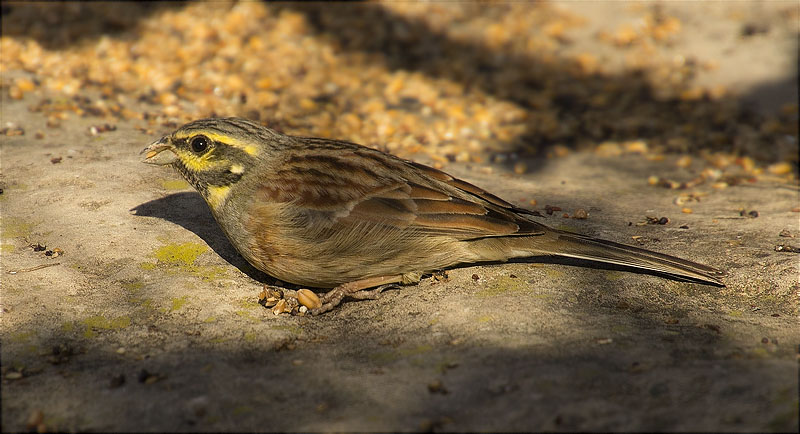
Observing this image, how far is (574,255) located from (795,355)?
1370 millimetres

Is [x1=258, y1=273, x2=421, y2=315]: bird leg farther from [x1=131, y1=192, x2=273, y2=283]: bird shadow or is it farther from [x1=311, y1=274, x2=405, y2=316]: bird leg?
[x1=131, y1=192, x2=273, y2=283]: bird shadow

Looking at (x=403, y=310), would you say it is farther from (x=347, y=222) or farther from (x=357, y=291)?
(x=347, y=222)

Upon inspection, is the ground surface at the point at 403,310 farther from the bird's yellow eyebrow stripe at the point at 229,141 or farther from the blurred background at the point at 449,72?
the bird's yellow eyebrow stripe at the point at 229,141

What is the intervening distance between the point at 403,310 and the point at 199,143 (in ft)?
5.46

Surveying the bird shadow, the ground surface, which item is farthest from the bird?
the bird shadow

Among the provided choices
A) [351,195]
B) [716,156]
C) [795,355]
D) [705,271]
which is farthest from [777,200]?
[351,195]

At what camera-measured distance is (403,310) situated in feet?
14.3

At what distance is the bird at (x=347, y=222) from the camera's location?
4465 millimetres

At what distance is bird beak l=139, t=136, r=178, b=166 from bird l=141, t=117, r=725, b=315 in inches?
0.5

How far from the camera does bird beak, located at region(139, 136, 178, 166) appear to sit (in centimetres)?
483

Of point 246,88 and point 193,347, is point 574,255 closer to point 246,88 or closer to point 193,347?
point 193,347

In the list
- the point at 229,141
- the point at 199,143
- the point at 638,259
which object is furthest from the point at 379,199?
the point at 638,259

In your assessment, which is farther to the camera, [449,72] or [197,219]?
[449,72]

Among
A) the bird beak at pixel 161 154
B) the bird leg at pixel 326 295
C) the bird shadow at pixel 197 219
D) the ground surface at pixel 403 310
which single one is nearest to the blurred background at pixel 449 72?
the ground surface at pixel 403 310
